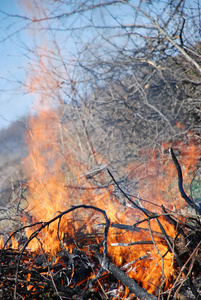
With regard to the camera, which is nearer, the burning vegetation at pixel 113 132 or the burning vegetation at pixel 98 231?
the burning vegetation at pixel 98 231

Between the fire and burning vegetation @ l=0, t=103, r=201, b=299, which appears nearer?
burning vegetation @ l=0, t=103, r=201, b=299

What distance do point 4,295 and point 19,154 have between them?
7.53 meters

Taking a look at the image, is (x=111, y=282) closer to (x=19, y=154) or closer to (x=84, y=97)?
(x=84, y=97)

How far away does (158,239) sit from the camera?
2.23 meters

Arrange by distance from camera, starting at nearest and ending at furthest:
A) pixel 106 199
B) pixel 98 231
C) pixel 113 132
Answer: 1. pixel 98 231
2. pixel 106 199
3. pixel 113 132

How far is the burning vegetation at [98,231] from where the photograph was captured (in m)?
1.93

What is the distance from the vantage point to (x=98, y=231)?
3.19m

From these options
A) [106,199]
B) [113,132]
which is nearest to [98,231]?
[106,199]

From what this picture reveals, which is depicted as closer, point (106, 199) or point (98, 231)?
point (98, 231)

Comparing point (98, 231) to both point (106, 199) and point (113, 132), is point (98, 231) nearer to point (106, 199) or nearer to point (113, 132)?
point (106, 199)

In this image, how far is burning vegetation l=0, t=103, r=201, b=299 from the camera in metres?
1.93

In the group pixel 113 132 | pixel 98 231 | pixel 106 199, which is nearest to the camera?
pixel 98 231

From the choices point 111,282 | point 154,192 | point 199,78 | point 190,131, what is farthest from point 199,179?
point 111,282

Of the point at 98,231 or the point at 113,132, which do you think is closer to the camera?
the point at 98,231
